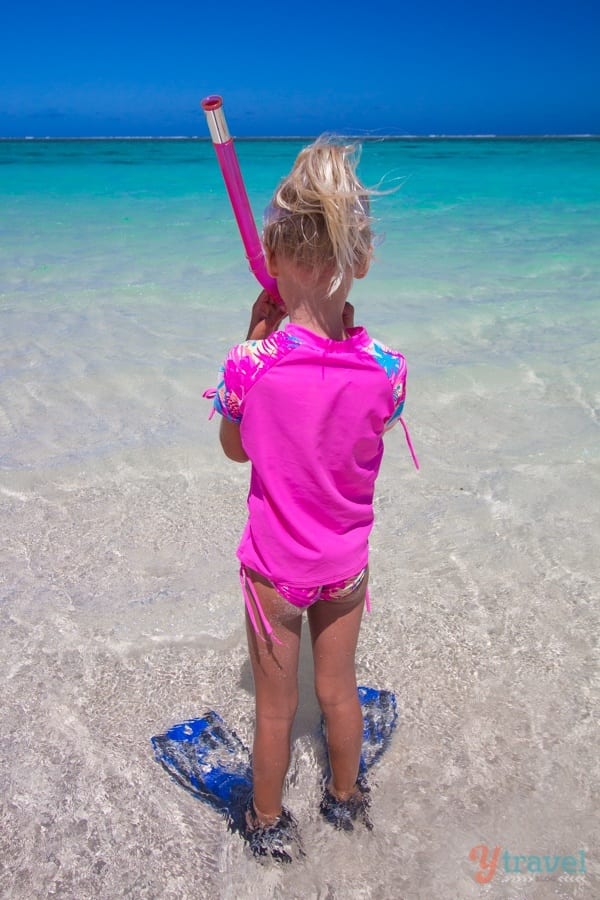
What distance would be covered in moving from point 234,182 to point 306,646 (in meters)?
1.48

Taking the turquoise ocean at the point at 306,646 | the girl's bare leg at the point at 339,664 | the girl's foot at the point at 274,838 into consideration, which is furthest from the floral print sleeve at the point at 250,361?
the girl's foot at the point at 274,838

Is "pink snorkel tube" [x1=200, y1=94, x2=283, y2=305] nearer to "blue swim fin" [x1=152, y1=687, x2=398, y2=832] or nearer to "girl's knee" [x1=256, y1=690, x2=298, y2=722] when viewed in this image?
"girl's knee" [x1=256, y1=690, x2=298, y2=722]

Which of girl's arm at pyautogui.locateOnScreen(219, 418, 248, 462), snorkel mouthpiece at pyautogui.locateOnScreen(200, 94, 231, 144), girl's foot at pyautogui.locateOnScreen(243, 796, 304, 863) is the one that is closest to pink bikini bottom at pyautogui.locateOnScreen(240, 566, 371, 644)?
girl's arm at pyautogui.locateOnScreen(219, 418, 248, 462)

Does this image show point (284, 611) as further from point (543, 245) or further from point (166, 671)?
point (543, 245)

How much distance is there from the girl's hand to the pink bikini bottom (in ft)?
1.66

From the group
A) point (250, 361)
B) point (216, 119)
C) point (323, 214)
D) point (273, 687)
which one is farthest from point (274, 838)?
point (216, 119)

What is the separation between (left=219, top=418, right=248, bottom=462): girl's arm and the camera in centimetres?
144

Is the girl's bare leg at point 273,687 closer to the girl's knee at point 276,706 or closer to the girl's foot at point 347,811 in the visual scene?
the girl's knee at point 276,706

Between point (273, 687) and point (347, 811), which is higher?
point (273, 687)

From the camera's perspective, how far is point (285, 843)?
66.4 inches

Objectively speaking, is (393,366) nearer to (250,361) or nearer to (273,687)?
(250,361)

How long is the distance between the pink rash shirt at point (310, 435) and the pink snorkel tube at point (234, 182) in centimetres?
15

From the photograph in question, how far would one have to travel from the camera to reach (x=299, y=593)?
4.99 ft

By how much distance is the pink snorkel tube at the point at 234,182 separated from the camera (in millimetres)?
1307
